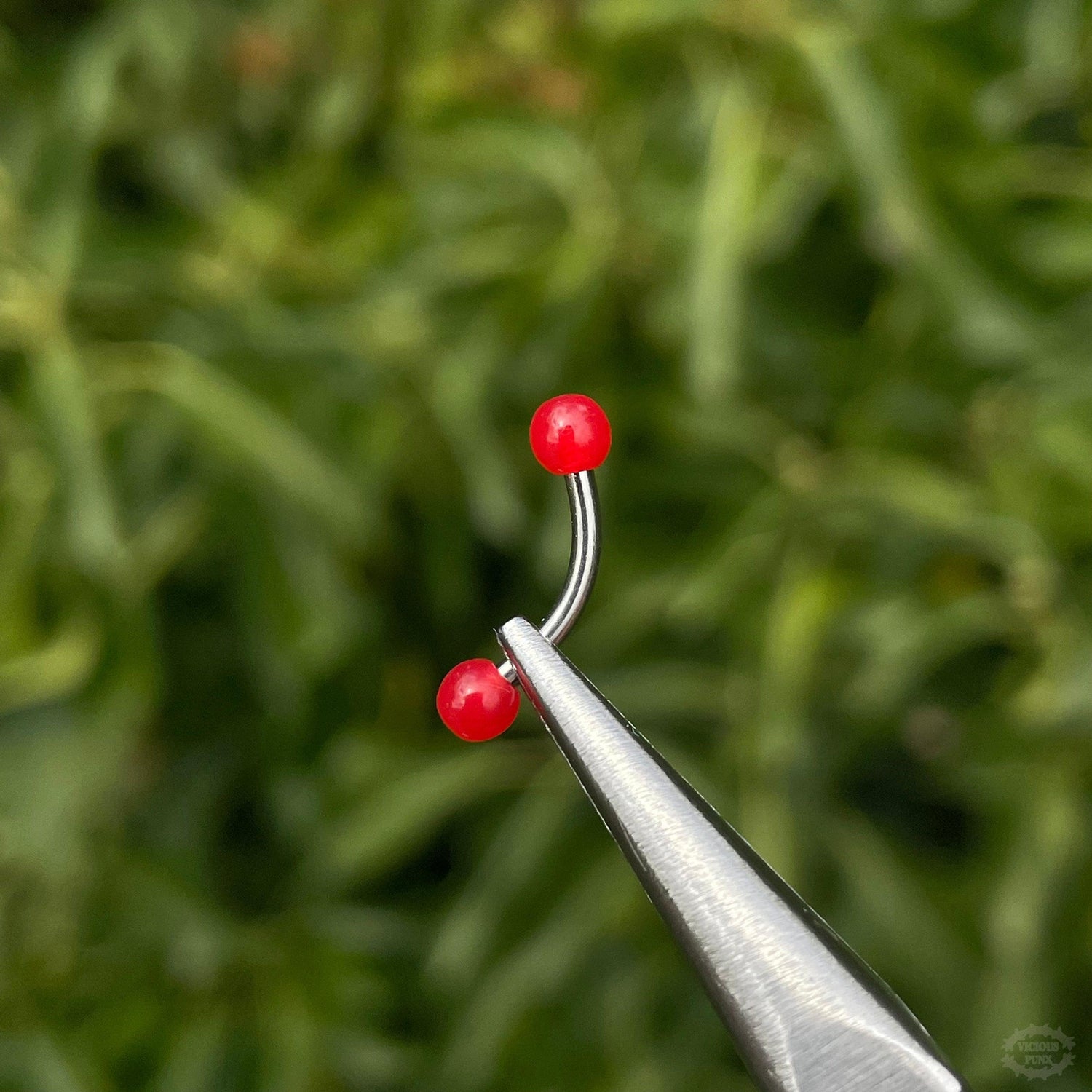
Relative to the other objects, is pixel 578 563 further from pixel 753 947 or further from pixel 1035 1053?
pixel 1035 1053

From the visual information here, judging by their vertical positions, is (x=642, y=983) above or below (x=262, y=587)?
below

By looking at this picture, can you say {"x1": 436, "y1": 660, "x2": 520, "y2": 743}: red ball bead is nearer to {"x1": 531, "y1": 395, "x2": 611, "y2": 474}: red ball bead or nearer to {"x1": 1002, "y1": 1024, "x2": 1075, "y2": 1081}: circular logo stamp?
{"x1": 531, "y1": 395, "x2": 611, "y2": 474}: red ball bead

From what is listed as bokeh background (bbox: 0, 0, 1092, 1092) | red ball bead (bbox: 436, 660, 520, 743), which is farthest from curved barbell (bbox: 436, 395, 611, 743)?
bokeh background (bbox: 0, 0, 1092, 1092)

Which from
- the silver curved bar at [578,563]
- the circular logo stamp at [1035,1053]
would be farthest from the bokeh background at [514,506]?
the silver curved bar at [578,563]

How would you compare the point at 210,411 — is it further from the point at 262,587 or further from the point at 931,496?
the point at 931,496

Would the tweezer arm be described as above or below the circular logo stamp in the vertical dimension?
above

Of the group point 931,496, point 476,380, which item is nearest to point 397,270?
point 476,380

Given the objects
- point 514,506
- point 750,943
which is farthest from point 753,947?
point 514,506

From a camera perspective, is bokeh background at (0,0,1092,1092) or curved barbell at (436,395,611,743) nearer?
curved barbell at (436,395,611,743)
